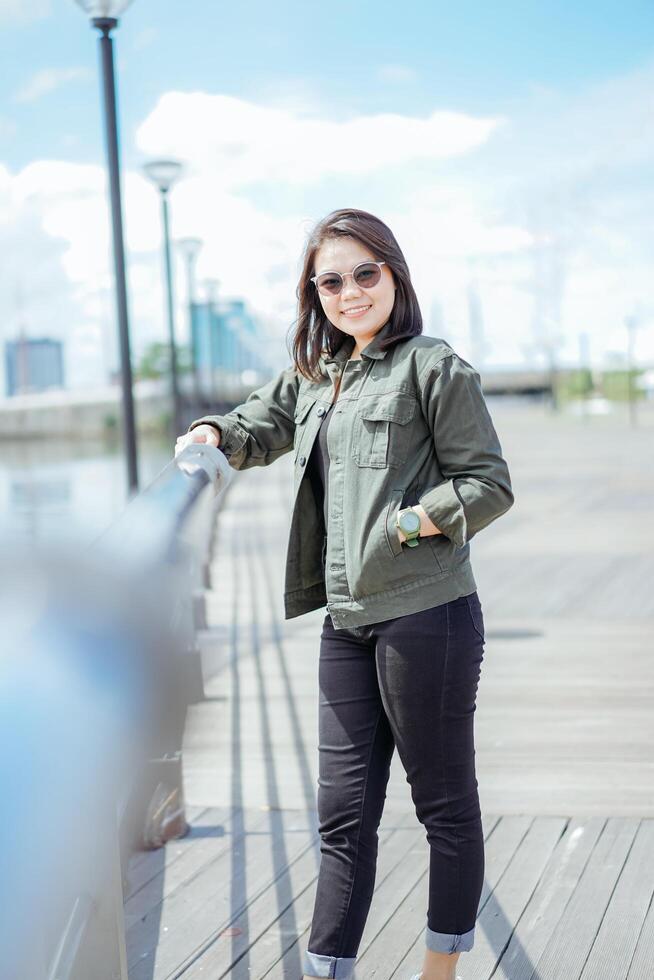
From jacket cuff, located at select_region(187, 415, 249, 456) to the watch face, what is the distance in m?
0.43

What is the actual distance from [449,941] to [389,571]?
2.23ft

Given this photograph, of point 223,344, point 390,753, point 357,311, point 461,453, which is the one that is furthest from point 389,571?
point 223,344

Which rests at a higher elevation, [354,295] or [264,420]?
[354,295]

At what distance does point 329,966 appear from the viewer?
1986mm

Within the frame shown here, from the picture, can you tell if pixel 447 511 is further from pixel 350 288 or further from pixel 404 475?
pixel 350 288

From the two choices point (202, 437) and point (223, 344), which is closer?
point (202, 437)

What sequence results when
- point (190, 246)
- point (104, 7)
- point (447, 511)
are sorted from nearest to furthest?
point (447, 511) < point (104, 7) < point (190, 246)

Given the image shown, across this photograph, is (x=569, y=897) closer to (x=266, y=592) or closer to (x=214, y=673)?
(x=214, y=673)

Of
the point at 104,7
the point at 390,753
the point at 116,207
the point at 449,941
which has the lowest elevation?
the point at 449,941

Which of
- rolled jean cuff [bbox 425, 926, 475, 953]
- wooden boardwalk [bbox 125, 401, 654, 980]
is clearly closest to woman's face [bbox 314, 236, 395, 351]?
rolled jean cuff [bbox 425, 926, 475, 953]

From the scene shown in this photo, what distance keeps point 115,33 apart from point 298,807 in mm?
5920

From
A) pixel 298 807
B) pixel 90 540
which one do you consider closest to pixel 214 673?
pixel 298 807

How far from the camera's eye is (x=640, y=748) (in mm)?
3973

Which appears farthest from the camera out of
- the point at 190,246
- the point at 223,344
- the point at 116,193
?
the point at 223,344
